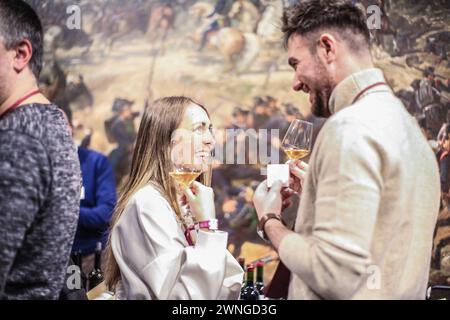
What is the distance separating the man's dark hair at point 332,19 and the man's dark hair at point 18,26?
2.71ft

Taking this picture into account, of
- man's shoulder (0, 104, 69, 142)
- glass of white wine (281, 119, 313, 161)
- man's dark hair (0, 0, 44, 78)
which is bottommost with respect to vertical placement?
glass of white wine (281, 119, 313, 161)

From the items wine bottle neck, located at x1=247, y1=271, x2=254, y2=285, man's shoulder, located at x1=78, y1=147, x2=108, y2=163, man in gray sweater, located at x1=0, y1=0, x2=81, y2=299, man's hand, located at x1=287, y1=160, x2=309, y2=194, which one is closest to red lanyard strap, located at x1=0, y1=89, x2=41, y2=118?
man in gray sweater, located at x1=0, y1=0, x2=81, y2=299

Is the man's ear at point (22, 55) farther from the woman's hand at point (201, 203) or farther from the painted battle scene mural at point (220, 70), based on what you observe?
the painted battle scene mural at point (220, 70)

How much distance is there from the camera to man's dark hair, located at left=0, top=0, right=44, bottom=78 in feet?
6.24

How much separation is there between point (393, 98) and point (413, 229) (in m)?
0.41

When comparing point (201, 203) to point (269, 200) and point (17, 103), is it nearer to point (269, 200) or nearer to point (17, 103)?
point (269, 200)

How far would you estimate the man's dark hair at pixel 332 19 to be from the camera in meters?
2.00

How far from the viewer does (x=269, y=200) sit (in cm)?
208

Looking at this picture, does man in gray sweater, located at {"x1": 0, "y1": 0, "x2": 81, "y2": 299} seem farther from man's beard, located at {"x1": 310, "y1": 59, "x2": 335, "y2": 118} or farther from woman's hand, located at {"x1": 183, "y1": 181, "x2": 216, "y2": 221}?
man's beard, located at {"x1": 310, "y1": 59, "x2": 335, "y2": 118}

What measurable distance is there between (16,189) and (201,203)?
920 millimetres

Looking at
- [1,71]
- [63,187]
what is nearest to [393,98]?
[63,187]

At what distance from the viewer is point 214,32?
20.9ft

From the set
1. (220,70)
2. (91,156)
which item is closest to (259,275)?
(91,156)

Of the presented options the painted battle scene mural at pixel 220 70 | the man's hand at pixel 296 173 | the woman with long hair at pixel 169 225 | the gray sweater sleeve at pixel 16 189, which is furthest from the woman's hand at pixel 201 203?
the painted battle scene mural at pixel 220 70
